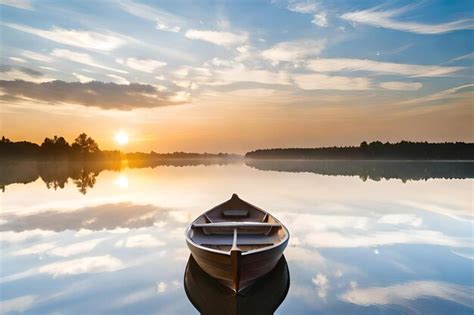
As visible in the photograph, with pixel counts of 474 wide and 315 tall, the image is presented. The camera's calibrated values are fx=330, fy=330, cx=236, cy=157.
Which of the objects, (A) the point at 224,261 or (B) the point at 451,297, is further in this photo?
(B) the point at 451,297

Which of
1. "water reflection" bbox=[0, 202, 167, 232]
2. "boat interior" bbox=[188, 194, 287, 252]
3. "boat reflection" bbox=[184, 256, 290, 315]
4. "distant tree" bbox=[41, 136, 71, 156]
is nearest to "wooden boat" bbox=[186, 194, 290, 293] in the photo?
"boat interior" bbox=[188, 194, 287, 252]

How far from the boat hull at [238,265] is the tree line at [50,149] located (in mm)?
113357

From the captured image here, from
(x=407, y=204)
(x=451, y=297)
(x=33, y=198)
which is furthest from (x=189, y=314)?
(x=33, y=198)

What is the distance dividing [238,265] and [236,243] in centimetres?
254

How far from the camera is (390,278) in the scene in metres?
9.67

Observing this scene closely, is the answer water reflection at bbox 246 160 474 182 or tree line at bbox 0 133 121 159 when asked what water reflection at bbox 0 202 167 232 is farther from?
tree line at bbox 0 133 121 159

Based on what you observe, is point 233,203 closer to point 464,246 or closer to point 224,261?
point 224,261

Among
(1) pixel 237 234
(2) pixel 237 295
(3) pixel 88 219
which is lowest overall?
(3) pixel 88 219

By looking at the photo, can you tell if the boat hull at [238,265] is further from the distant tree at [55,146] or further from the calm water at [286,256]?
the distant tree at [55,146]

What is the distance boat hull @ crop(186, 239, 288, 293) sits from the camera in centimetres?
778

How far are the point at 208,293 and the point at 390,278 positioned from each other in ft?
17.5

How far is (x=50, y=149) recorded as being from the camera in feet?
350

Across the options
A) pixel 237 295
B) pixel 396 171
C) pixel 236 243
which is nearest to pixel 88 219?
pixel 236 243

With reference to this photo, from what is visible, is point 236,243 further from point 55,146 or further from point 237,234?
point 55,146
